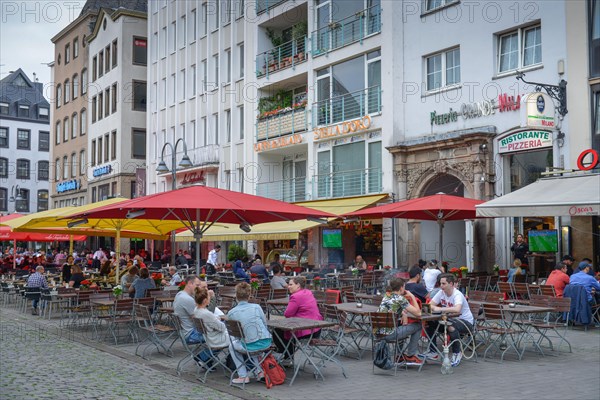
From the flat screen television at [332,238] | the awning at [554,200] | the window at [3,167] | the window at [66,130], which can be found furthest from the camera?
the window at [3,167]

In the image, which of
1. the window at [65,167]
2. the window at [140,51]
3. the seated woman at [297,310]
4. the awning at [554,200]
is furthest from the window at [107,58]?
the seated woman at [297,310]

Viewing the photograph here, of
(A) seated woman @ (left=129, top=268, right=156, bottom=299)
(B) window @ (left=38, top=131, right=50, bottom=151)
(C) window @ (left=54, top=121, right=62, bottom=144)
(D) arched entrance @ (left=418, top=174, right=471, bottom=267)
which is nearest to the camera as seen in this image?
(A) seated woman @ (left=129, top=268, right=156, bottom=299)

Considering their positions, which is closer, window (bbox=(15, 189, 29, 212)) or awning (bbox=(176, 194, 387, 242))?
awning (bbox=(176, 194, 387, 242))

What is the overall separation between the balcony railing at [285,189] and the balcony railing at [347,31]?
5.39m

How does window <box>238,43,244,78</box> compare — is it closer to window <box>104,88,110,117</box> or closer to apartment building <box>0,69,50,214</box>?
window <box>104,88,110,117</box>

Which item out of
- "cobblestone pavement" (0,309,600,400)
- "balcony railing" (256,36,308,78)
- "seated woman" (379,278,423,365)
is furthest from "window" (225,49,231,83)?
"seated woman" (379,278,423,365)

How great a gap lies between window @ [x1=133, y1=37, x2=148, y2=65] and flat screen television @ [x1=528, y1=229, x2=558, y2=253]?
111ft

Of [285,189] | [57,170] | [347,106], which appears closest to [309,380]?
[347,106]

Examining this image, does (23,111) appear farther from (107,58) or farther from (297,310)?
(297,310)

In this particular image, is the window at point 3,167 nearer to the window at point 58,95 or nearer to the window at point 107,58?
the window at point 58,95

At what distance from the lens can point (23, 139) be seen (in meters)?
79.8

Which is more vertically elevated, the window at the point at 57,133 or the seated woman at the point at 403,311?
the window at the point at 57,133

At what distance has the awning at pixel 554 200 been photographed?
49.1 ft

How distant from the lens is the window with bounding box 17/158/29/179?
78.4 metres
